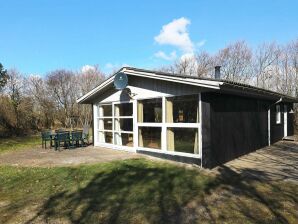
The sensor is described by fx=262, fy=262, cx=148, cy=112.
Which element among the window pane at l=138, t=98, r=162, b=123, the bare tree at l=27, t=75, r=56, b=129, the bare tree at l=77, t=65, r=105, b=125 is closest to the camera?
the window pane at l=138, t=98, r=162, b=123

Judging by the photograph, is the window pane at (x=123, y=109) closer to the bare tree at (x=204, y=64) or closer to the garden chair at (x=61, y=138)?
the garden chair at (x=61, y=138)

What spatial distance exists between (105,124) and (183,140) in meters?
5.54

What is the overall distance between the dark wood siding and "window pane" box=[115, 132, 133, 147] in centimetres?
412

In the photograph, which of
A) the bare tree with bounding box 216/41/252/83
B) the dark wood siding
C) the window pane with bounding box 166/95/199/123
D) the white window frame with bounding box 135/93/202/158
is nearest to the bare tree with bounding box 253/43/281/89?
the bare tree with bounding box 216/41/252/83

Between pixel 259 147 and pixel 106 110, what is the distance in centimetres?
735

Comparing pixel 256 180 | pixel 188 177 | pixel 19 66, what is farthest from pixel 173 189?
pixel 19 66

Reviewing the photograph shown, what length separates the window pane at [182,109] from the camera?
8312mm

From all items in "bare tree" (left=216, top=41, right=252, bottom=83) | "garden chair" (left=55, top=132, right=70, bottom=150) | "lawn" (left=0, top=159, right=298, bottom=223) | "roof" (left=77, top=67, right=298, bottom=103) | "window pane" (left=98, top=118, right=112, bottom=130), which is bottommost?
"lawn" (left=0, top=159, right=298, bottom=223)

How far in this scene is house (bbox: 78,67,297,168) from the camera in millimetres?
8008

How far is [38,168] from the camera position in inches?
332

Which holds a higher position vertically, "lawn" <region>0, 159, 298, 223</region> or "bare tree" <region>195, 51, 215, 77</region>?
"bare tree" <region>195, 51, 215, 77</region>

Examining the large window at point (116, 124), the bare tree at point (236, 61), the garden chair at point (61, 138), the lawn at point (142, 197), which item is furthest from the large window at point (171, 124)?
the bare tree at point (236, 61)

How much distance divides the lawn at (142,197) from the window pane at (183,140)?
96 cm

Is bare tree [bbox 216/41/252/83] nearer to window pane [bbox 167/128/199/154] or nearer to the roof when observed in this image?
the roof
